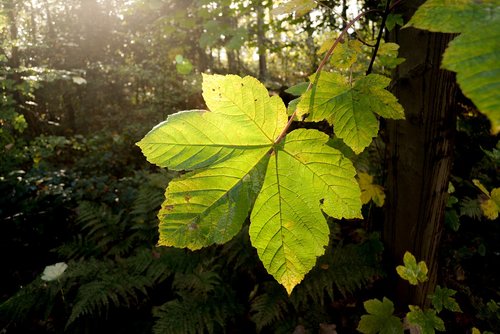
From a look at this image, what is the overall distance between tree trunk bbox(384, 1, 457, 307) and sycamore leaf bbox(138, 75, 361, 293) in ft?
3.32

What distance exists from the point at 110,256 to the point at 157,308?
1.23 metres

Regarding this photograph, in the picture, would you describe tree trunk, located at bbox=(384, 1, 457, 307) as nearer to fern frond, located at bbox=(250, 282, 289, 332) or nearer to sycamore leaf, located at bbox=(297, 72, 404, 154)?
sycamore leaf, located at bbox=(297, 72, 404, 154)

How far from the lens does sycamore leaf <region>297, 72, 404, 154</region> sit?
668mm

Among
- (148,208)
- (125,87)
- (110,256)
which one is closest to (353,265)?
(148,208)

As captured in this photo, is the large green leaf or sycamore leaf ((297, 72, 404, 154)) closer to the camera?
the large green leaf

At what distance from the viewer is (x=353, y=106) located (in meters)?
0.69

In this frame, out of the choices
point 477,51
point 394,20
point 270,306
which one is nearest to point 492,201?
point 394,20

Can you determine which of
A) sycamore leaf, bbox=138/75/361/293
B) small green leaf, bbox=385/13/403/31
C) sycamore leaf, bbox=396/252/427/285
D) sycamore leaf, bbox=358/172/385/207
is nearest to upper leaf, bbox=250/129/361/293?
sycamore leaf, bbox=138/75/361/293

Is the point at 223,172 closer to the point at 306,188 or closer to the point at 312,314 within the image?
the point at 306,188

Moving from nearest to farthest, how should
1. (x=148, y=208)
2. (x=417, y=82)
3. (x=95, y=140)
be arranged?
1. (x=417, y=82)
2. (x=148, y=208)
3. (x=95, y=140)

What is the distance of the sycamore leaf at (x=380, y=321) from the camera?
1.66 metres

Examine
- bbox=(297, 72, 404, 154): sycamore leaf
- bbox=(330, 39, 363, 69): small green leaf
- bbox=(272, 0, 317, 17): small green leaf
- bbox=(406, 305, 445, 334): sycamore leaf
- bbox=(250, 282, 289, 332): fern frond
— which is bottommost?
bbox=(250, 282, 289, 332): fern frond

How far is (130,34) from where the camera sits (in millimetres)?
11945

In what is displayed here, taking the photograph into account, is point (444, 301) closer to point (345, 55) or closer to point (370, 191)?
point (370, 191)
